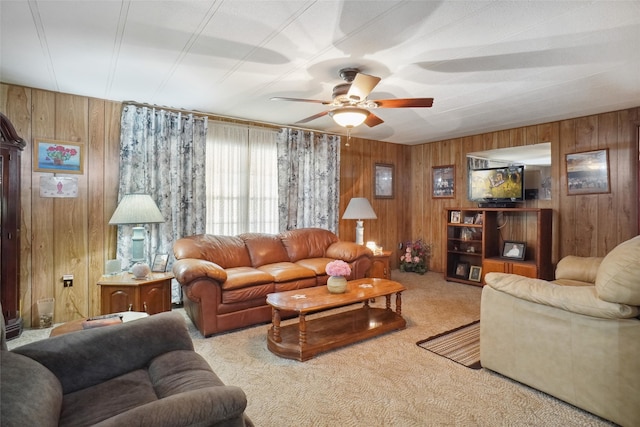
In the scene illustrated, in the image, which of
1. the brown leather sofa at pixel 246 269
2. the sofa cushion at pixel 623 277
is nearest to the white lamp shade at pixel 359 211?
the brown leather sofa at pixel 246 269

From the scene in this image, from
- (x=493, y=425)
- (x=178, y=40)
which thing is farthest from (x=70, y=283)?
(x=493, y=425)

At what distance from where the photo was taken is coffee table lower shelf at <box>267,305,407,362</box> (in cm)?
282

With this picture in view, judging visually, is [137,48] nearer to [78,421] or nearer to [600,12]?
[78,421]

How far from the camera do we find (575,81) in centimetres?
325

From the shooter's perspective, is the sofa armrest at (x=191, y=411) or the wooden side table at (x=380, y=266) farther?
the wooden side table at (x=380, y=266)

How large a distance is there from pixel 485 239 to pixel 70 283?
5588mm

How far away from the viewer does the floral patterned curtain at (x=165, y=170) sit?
12.8 feet

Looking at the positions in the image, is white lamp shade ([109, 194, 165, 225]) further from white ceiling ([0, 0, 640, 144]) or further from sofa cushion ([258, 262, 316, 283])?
sofa cushion ([258, 262, 316, 283])

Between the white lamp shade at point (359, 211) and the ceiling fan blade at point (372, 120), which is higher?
the ceiling fan blade at point (372, 120)

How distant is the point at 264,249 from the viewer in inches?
173

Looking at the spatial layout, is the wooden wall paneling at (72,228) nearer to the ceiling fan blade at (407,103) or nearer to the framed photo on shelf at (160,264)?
the framed photo on shelf at (160,264)

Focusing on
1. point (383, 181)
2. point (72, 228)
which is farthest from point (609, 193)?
point (72, 228)

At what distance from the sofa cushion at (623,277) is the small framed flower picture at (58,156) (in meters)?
4.76

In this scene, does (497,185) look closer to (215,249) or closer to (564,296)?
(564,296)
